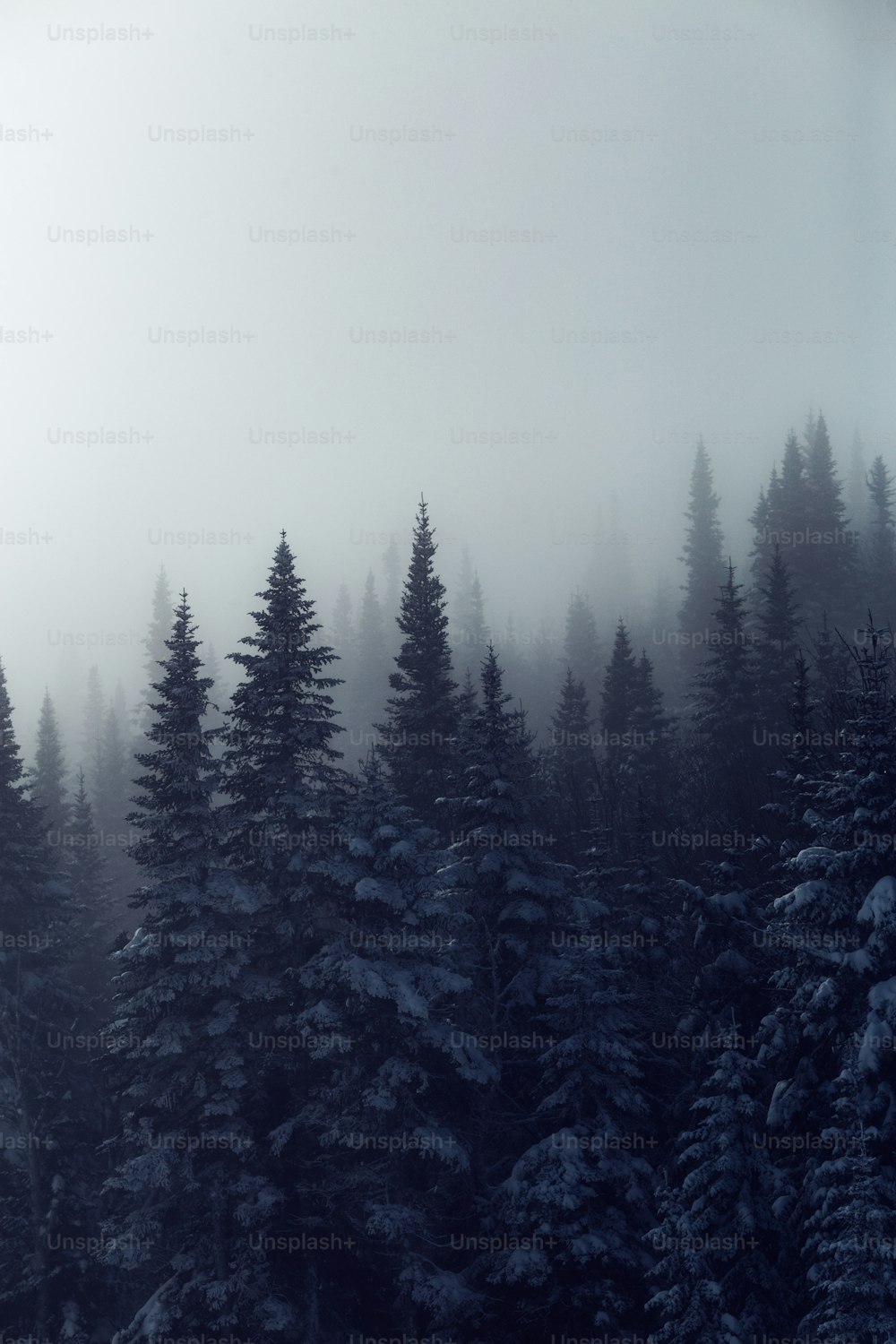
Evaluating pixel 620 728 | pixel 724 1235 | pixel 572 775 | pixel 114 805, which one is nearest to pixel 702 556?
pixel 620 728

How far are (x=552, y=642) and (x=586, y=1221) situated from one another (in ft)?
354

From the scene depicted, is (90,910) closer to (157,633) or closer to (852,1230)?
(852,1230)

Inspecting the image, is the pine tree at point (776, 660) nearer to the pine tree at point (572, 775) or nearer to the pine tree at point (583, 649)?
the pine tree at point (572, 775)

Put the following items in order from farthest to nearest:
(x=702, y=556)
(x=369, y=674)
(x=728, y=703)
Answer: (x=369, y=674) → (x=702, y=556) → (x=728, y=703)

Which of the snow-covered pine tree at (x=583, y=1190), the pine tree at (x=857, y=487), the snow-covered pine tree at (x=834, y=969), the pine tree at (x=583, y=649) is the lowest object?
the snow-covered pine tree at (x=583, y=1190)

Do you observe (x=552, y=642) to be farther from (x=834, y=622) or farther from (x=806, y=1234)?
(x=806, y=1234)

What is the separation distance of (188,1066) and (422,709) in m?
17.6

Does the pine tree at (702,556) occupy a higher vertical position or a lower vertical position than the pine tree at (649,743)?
higher

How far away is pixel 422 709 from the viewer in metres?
36.0

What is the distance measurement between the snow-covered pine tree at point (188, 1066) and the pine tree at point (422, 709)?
28.8 ft

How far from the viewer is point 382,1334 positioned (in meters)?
20.4

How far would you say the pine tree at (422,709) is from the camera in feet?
108

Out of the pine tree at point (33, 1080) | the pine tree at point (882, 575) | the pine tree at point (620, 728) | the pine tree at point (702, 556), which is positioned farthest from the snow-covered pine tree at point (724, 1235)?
the pine tree at point (702, 556)

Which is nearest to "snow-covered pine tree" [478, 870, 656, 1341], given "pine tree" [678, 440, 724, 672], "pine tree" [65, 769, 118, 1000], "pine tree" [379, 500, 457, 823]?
"pine tree" [379, 500, 457, 823]
